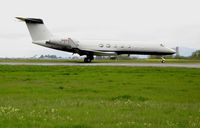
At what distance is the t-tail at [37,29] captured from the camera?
68875mm

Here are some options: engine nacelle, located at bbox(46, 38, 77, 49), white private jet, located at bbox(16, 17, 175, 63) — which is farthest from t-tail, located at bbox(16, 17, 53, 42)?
engine nacelle, located at bbox(46, 38, 77, 49)

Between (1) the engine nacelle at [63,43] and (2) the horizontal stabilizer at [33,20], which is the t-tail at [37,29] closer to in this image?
Answer: (2) the horizontal stabilizer at [33,20]

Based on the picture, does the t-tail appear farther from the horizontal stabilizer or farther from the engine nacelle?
the engine nacelle

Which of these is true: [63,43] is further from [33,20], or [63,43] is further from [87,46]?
[33,20]

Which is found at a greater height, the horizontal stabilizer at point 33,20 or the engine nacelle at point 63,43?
the horizontal stabilizer at point 33,20

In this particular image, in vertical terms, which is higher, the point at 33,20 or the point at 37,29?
the point at 33,20

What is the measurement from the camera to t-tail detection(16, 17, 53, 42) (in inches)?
2712

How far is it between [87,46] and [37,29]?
8277 mm

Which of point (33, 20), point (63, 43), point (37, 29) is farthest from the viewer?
point (33, 20)

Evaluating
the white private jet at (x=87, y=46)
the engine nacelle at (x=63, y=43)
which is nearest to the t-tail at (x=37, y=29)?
the white private jet at (x=87, y=46)

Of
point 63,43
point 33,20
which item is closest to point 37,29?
point 33,20

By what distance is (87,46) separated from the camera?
220 ft

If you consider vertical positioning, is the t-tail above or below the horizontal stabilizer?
below

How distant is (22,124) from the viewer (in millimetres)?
9898
